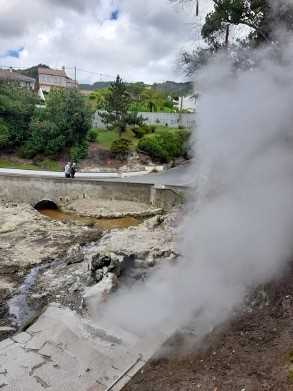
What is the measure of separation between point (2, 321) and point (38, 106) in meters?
23.2

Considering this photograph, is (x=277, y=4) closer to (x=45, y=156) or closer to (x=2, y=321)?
(x=2, y=321)

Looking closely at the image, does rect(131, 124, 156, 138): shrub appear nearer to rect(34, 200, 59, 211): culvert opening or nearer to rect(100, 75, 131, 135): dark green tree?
rect(100, 75, 131, 135): dark green tree

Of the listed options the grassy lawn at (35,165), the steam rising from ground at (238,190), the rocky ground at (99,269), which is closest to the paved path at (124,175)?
the grassy lawn at (35,165)

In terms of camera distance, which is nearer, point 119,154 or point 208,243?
point 208,243

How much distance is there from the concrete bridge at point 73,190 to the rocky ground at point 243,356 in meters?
12.4

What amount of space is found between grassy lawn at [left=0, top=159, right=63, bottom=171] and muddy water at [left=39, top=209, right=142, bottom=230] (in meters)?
7.16

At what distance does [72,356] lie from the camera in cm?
634

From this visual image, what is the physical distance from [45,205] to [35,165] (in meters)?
7.05

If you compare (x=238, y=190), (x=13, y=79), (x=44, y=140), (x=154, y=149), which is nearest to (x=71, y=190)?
(x=44, y=140)

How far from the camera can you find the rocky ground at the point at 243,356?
16.0 ft

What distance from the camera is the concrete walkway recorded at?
5.81m

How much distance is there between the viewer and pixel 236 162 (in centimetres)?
689

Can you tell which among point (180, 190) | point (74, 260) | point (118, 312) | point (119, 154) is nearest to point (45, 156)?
point (119, 154)

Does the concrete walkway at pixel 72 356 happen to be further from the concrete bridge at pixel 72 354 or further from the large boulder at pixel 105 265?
the large boulder at pixel 105 265
